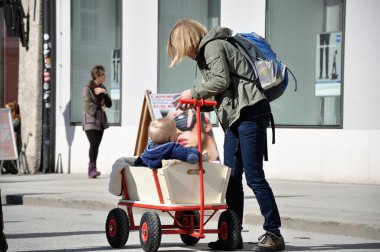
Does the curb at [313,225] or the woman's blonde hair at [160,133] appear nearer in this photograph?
the woman's blonde hair at [160,133]

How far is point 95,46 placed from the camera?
18.9 m

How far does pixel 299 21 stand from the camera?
15.5m

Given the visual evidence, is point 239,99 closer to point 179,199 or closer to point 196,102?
point 196,102

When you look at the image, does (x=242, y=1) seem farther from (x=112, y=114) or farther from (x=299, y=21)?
(x=112, y=114)

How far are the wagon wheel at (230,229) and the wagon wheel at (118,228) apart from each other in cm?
79

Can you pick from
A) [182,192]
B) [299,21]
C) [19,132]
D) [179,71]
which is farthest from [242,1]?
[182,192]

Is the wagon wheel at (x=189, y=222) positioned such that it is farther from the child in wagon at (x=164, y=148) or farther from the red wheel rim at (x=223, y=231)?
the child in wagon at (x=164, y=148)

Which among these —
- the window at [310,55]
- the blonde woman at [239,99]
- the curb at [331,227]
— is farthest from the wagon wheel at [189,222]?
the window at [310,55]

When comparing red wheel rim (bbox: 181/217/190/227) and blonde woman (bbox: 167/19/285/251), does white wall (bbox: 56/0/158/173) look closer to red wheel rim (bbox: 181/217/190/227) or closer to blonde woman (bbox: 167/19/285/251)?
red wheel rim (bbox: 181/217/190/227)

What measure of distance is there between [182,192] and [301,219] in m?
2.16

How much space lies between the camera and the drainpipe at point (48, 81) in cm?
1916

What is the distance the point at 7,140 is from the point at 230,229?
33.1ft

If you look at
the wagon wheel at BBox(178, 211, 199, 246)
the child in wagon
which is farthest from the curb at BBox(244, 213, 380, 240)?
the child in wagon

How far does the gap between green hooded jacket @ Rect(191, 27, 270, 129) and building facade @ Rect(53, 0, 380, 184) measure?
6.79m
